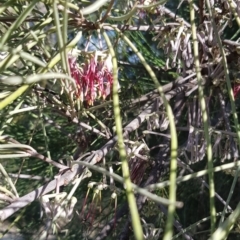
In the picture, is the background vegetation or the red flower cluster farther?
the red flower cluster

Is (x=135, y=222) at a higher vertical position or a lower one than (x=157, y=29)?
lower

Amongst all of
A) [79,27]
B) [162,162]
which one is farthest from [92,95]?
[162,162]

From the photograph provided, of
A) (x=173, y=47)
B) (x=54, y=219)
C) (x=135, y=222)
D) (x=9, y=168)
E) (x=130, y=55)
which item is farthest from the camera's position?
(x=9, y=168)

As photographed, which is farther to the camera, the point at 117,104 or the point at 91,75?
the point at 91,75

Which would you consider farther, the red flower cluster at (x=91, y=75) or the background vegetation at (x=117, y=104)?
the red flower cluster at (x=91, y=75)

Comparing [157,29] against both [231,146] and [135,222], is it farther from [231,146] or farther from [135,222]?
[135,222]

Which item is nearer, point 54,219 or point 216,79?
point 54,219

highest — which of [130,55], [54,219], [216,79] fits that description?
[130,55]

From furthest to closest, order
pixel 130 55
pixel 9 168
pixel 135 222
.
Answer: pixel 9 168
pixel 130 55
pixel 135 222
